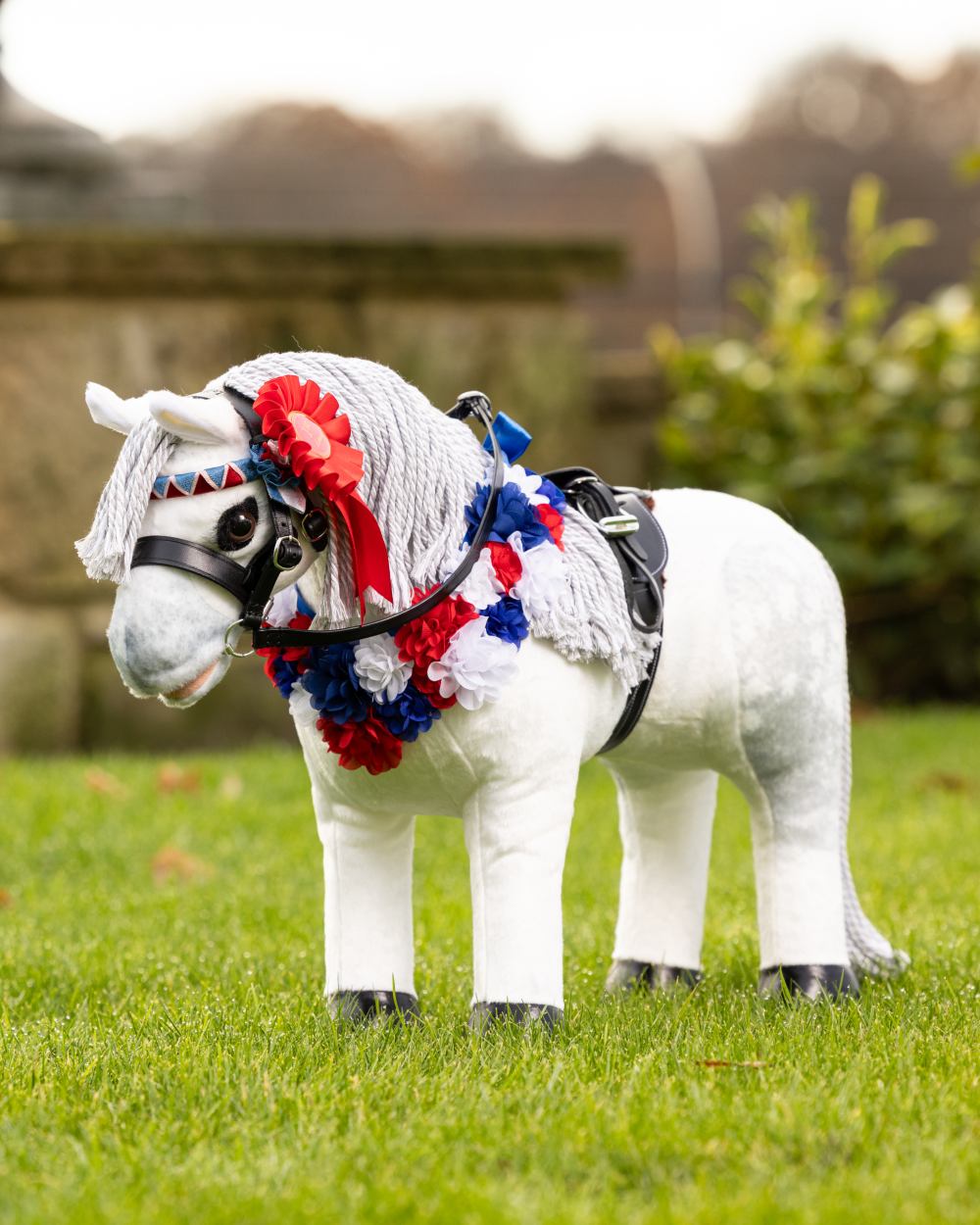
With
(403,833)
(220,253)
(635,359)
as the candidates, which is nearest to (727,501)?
(403,833)

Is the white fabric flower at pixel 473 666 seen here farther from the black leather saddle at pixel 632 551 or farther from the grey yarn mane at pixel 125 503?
the grey yarn mane at pixel 125 503

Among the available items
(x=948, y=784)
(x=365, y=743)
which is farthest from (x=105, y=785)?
(x=365, y=743)

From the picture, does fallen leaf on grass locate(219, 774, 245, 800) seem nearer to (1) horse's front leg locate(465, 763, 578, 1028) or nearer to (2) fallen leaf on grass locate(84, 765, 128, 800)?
(2) fallen leaf on grass locate(84, 765, 128, 800)

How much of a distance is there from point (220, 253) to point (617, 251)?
6.27 feet

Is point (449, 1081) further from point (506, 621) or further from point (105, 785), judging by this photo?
point (105, 785)

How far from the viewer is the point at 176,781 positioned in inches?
231

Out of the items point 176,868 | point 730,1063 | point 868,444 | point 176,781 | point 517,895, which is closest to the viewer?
point 730,1063

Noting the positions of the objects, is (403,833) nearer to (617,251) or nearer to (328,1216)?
(328,1216)

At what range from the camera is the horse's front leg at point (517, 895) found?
274cm

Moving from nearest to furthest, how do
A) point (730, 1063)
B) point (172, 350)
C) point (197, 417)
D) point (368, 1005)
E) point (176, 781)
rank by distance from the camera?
point (197, 417)
point (730, 1063)
point (368, 1005)
point (176, 781)
point (172, 350)

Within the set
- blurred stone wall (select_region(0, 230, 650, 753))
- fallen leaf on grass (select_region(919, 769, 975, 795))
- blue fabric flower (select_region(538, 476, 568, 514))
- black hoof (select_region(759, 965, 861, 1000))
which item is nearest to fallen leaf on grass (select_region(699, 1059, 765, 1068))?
black hoof (select_region(759, 965, 861, 1000))

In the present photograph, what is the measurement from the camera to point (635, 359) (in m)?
8.52

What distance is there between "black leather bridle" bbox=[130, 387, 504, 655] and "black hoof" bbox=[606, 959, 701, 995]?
108cm

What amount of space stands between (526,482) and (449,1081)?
1.02 metres
